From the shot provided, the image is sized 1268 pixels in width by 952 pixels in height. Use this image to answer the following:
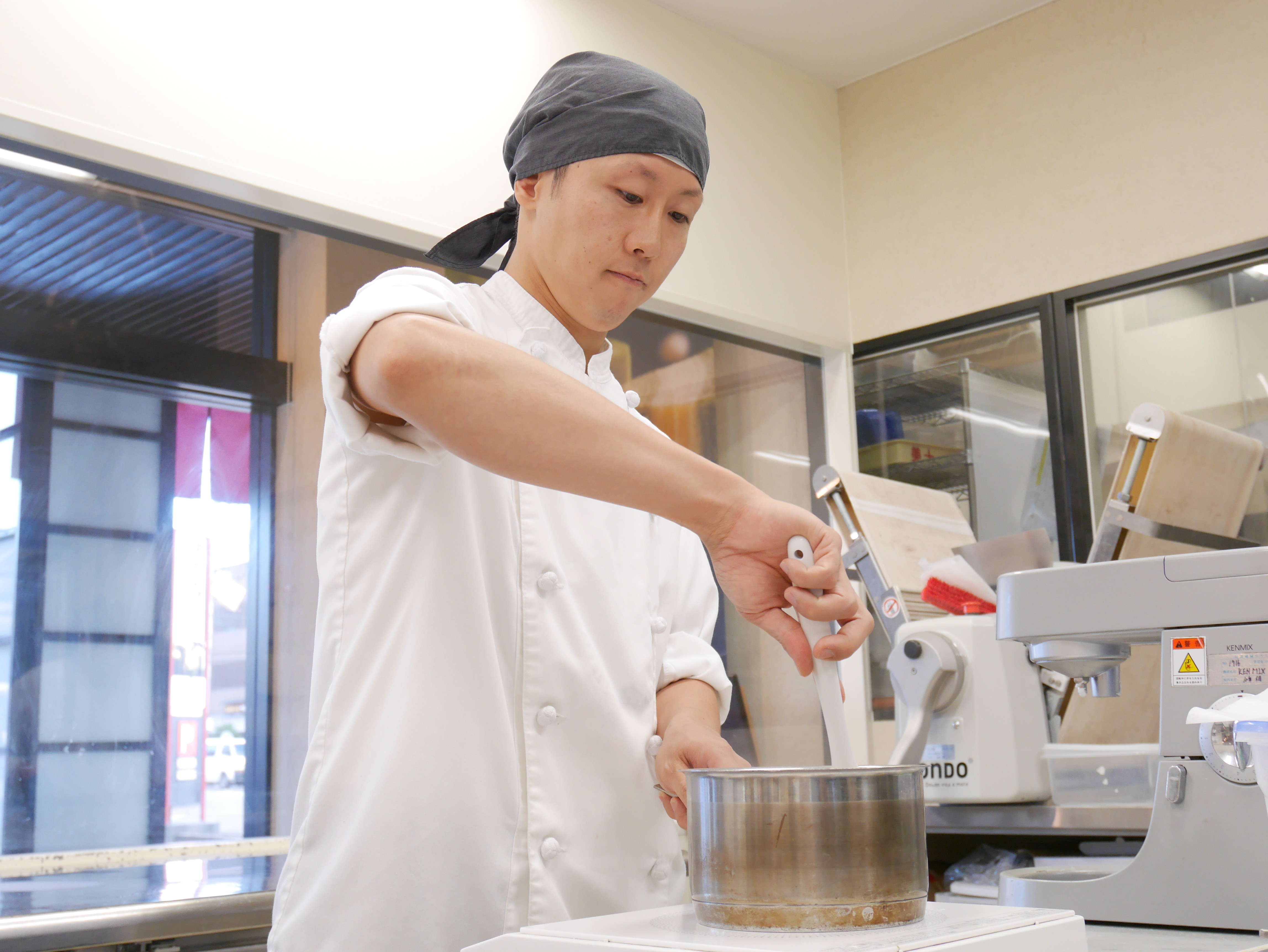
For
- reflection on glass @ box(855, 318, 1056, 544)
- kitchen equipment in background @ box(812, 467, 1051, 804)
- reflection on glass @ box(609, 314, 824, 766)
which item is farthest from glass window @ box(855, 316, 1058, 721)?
kitchen equipment in background @ box(812, 467, 1051, 804)

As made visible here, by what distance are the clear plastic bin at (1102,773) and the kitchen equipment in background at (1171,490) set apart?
37 centimetres

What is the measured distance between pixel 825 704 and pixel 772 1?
258 cm

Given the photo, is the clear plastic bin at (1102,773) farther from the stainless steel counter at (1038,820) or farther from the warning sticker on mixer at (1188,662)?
the warning sticker on mixer at (1188,662)

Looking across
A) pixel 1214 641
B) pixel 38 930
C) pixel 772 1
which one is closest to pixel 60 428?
pixel 38 930

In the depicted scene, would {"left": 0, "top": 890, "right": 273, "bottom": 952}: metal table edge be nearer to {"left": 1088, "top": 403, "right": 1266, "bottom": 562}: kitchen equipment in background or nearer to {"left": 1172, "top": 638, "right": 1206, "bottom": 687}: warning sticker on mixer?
{"left": 1172, "top": 638, "right": 1206, "bottom": 687}: warning sticker on mixer

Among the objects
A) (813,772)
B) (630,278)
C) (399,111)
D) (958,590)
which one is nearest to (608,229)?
(630,278)

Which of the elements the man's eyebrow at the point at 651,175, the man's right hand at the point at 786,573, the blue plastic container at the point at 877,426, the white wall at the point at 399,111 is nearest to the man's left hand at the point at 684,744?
the man's right hand at the point at 786,573

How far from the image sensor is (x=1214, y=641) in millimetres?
1097

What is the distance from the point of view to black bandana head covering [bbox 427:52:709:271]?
1120 mm

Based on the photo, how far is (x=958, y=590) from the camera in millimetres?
2162

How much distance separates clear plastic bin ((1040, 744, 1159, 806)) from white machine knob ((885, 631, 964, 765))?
20 centimetres

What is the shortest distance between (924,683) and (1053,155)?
165 centimetres

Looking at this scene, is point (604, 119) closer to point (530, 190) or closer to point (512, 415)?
point (530, 190)

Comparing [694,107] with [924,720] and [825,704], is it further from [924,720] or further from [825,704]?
[924,720]
